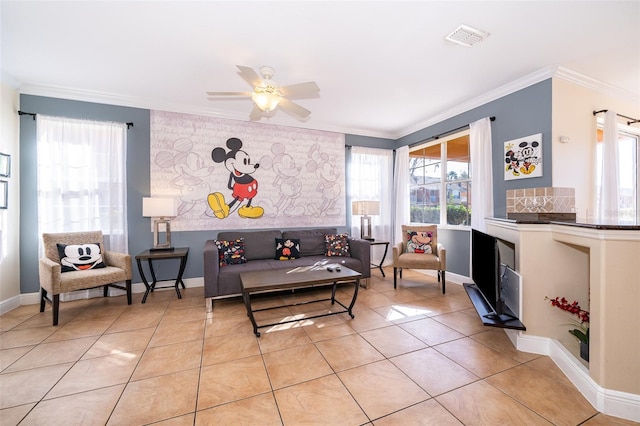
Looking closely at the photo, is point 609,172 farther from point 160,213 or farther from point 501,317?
point 160,213

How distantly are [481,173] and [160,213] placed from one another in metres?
4.35

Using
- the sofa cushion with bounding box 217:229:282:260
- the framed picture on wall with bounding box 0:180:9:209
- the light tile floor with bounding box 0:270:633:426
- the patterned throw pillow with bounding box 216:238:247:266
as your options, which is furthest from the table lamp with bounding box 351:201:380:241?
the framed picture on wall with bounding box 0:180:9:209

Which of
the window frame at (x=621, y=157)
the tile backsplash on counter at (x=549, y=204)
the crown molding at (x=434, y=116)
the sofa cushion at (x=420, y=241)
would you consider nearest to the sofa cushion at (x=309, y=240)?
the sofa cushion at (x=420, y=241)

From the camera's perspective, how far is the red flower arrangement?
1.89m

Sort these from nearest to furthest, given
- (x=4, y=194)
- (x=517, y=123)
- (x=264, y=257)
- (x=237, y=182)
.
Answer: (x=4, y=194) → (x=517, y=123) → (x=264, y=257) → (x=237, y=182)

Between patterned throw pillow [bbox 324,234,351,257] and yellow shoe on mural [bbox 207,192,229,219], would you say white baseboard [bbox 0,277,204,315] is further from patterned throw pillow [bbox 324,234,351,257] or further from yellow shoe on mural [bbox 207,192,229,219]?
patterned throw pillow [bbox 324,234,351,257]

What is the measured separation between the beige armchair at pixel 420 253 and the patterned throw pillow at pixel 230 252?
7.29 feet

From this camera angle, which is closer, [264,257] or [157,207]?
[157,207]

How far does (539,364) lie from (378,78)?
10.3ft

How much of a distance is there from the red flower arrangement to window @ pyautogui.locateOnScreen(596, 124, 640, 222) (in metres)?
2.42

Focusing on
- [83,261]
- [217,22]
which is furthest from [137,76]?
[83,261]

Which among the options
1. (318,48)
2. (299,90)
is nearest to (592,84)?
(318,48)

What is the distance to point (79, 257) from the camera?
315cm

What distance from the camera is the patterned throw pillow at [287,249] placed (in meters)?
3.93
